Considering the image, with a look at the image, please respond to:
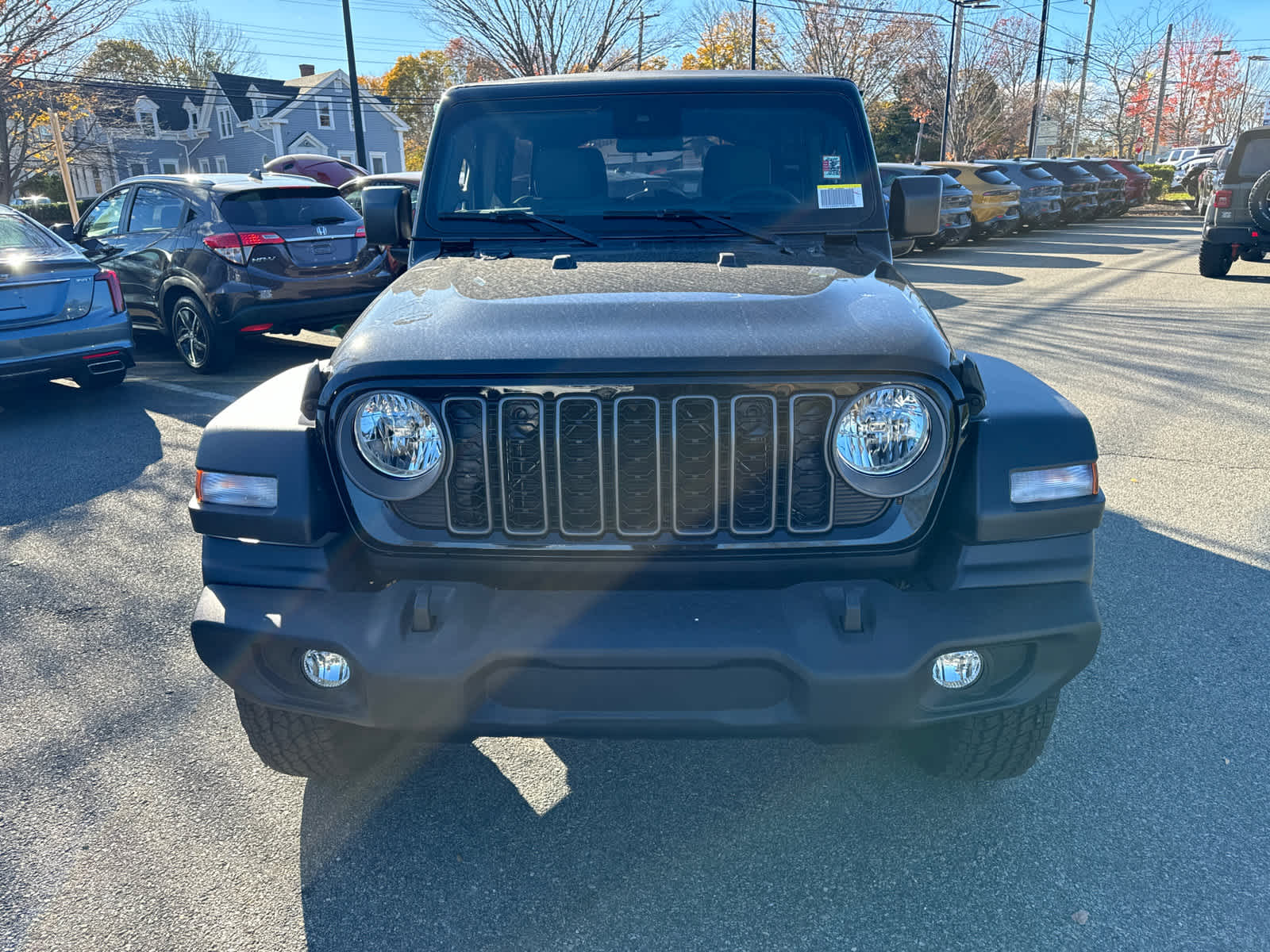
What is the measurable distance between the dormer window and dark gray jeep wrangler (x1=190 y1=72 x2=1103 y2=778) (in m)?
57.3

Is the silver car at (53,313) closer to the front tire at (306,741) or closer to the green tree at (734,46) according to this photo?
the front tire at (306,741)

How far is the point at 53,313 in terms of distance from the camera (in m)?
6.70

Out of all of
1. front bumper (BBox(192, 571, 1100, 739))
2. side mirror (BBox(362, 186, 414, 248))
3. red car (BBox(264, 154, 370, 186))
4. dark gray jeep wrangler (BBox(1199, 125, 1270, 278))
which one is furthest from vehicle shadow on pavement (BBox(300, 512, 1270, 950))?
red car (BBox(264, 154, 370, 186))

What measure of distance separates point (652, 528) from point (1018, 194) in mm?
19073

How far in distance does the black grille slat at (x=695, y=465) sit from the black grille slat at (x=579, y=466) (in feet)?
0.54

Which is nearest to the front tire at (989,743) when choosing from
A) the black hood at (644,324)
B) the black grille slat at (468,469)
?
the black hood at (644,324)

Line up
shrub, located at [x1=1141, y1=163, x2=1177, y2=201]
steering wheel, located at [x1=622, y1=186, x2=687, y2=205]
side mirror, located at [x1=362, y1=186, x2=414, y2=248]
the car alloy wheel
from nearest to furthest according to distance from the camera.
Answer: steering wheel, located at [x1=622, y1=186, x2=687, y2=205]
side mirror, located at [x1=362, y1=186, x2=414, y2=248]
the car alloy wheel
shrub, located at [x1=1141, y1=163, x2=1177, y2=201]

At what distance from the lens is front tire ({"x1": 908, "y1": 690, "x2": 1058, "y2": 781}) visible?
243cm

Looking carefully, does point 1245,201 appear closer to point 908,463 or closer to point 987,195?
point 987,195

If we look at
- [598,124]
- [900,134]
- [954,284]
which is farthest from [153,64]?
[598,124]

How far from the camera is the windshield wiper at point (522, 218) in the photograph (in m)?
3.15

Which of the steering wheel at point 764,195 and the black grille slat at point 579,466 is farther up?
the steering wheel at point 764,195

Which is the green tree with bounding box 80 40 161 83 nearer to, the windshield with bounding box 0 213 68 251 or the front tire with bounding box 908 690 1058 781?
the windshield with bounding box 0 213 68 251

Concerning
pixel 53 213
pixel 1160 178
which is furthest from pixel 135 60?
pixel 1160 178
